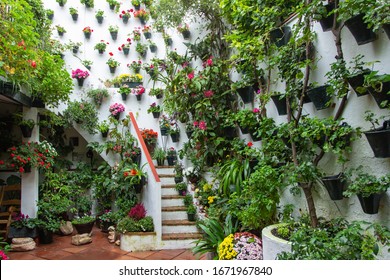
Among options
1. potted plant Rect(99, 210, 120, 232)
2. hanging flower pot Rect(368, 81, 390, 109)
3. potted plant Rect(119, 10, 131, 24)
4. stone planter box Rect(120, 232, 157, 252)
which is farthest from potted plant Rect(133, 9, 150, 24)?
hanging flower pot Rect(368, 81, 390, 109)

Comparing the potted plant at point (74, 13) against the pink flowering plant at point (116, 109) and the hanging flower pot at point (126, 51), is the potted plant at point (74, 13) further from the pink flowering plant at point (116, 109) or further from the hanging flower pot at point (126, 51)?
the pink flowering plant at point (116, 109)

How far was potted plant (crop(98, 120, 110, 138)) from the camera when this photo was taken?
5145 mm

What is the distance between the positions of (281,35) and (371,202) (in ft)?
5.83

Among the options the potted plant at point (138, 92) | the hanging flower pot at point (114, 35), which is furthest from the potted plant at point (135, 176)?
the hanging flower pot at point (114, 35)

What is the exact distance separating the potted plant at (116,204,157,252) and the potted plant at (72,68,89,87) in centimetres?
292

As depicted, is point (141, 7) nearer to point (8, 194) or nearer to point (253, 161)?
point (8, 194)

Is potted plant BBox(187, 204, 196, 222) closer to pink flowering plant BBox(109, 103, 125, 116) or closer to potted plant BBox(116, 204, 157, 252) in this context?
potted plant BBox(116, 204, 157, 252)

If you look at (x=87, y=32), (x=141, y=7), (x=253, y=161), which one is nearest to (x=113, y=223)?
(x=253, y=161)

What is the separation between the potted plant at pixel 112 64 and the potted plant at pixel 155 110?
189 cm

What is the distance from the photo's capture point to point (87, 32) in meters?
7.02

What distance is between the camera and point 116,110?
5402 millimetres

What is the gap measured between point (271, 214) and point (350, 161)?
Result: 0.91m

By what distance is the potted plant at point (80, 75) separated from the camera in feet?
17.6

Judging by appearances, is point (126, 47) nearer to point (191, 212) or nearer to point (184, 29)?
point (184, 29)
